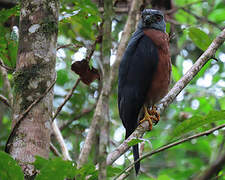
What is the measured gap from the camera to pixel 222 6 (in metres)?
6.05

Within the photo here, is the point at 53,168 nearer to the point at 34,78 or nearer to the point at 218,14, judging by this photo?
the point at 34,78

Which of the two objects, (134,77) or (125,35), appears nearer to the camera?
(134,77)

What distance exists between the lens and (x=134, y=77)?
3.77 m

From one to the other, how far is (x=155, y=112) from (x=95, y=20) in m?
1.26

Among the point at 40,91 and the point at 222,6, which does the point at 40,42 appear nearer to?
the point at 40,91

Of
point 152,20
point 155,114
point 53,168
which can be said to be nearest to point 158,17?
point 152,20

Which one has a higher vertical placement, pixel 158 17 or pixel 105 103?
pixel 105 103

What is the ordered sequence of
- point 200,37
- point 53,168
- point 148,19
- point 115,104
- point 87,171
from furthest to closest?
1. point 115,104
2. point 148,19
3. point 200,37
4. point 87,171
5. point 53,168

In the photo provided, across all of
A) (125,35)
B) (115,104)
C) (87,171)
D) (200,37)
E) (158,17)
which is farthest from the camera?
(115,104)

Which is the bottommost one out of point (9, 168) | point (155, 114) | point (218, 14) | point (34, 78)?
point (155, 114)

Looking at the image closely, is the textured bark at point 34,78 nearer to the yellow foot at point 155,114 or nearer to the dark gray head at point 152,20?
the yellow foot at point 155,114

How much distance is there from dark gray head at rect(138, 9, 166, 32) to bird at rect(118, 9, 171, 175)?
1.39 feet

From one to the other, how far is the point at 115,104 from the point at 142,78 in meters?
1.83

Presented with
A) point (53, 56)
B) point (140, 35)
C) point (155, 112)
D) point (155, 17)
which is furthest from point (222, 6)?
point (53, 56)
